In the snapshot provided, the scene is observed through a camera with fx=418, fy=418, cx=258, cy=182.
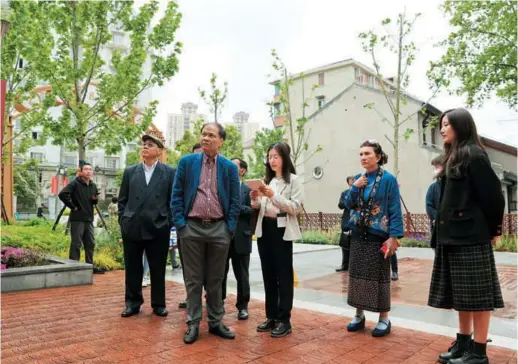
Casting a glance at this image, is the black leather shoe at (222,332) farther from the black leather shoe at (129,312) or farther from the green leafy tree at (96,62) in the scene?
the green leafy tree at (96,62)

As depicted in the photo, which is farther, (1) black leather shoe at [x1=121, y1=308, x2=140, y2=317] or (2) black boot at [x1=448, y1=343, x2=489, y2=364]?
(1) black leather shoe at [x1=121, y1=308, x2=140, y2=317]

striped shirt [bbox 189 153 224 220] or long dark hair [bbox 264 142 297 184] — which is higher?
long dark hair [bbox 264 142 297 184]

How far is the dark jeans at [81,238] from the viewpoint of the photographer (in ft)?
23.2

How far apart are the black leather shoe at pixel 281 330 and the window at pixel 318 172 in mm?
21901

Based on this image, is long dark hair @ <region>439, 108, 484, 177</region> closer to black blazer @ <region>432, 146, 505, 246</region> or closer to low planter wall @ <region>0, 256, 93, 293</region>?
black blazer @ <region>432, 146, 505, 246</region>

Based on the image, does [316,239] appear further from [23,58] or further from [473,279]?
[473,279]

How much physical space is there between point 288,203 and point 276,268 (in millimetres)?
650

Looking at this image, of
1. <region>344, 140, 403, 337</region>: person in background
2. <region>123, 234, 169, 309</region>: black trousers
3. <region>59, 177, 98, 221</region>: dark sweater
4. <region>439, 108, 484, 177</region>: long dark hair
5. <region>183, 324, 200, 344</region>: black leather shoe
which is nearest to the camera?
<region>439, 108, 484, 177</region>: long dark hair

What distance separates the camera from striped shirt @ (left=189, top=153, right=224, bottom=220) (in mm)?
3758

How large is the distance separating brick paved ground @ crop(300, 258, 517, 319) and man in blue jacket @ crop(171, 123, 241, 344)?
2873 millimetres

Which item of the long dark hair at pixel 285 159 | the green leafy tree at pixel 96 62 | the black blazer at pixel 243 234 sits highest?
the green leafy tree at pixel 96 62

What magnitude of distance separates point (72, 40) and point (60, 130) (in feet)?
7.39

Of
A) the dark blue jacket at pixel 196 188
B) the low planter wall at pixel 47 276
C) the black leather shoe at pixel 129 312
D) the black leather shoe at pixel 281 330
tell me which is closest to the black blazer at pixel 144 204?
the black leather shoe at pixel 129 312

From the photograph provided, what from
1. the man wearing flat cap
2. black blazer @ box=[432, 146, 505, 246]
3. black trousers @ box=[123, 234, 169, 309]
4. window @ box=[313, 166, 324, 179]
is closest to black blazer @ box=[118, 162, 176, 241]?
the man wearing flat cap
